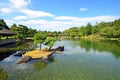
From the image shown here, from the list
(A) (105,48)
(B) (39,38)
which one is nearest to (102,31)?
(A) (105,48)

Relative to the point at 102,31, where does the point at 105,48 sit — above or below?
below

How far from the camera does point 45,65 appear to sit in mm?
27969

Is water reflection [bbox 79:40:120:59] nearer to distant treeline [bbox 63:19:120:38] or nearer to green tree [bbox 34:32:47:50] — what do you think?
A: green tree [bbox 34:32:47:50]

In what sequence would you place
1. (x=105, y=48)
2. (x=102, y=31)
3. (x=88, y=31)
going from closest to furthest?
(x=105, y=48), (x=102, y=31), (x=88, y=31)

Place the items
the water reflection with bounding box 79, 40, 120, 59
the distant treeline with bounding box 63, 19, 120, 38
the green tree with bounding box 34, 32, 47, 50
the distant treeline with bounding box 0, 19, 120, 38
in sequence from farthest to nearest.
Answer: the distant treeline with bounding box 63, 19, 120, 38 < the distant treeline with bounding box 0, 19, 120, 38 < the water reflection with bounding box 79, 40, 120, 59 < the green tree with bounding box 34, 32, 47, 50

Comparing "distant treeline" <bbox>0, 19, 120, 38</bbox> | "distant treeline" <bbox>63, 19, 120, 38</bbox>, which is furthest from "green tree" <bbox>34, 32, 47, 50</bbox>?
"distant treeline" <bbox>63, 19, 120, 38</bbox>

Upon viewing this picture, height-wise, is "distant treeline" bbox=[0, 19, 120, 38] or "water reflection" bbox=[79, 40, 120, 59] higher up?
"distant treeline" bbox=[0, 19, 120, 38]

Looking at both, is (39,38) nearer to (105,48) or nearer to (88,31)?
(105,48)

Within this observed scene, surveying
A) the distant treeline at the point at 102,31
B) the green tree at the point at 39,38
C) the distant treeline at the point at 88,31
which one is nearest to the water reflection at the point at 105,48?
the green tree at the point at 39,38

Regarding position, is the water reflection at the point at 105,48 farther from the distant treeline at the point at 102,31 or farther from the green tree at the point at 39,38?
the distant treeline at the point at 102,31

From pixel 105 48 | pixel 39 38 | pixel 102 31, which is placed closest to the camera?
pixel 39 38

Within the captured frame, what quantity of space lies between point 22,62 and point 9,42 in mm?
31821

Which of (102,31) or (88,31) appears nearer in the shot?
(102,31)

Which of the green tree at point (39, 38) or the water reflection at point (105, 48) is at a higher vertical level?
the green tree at point (39, 38)
